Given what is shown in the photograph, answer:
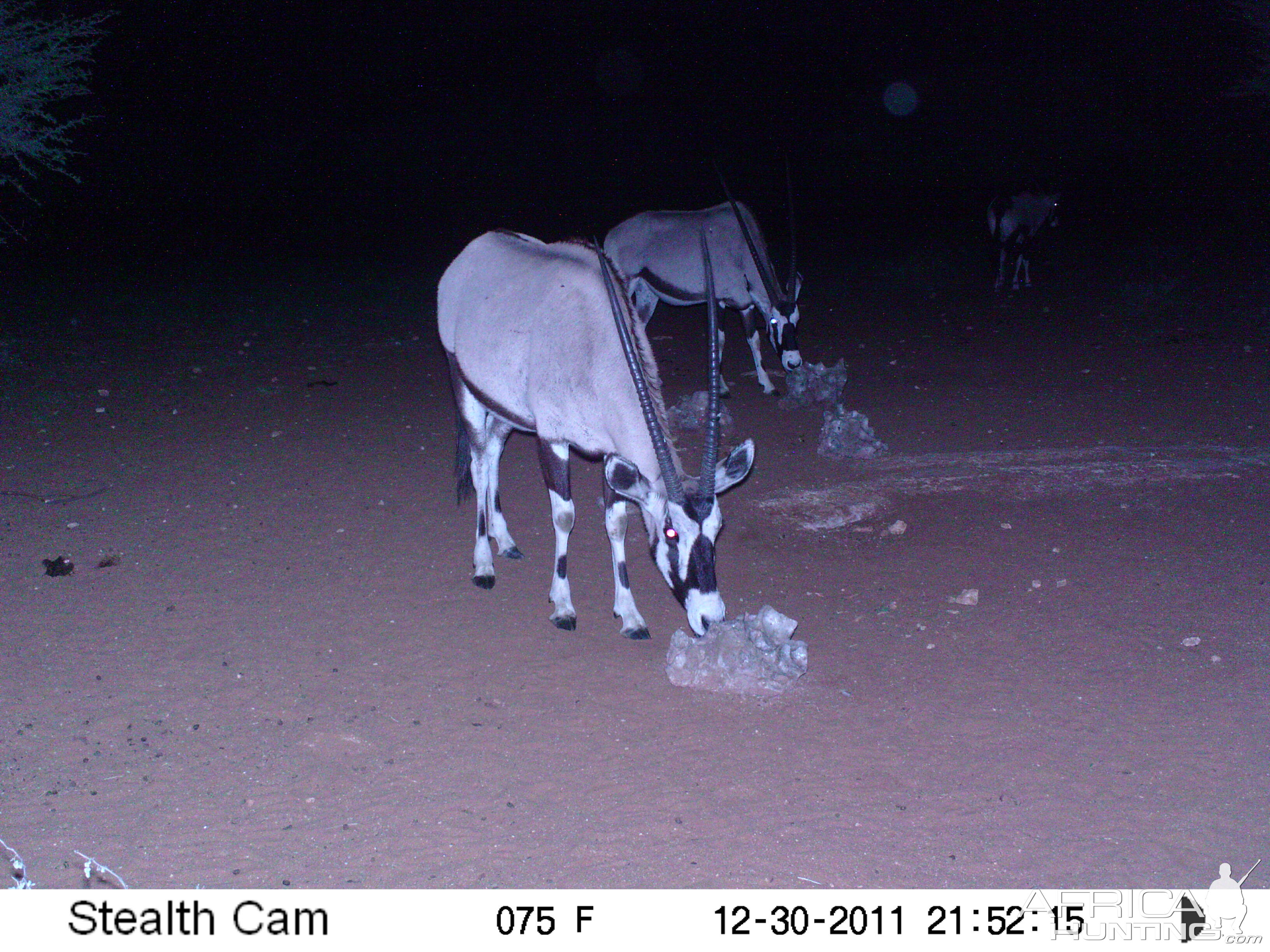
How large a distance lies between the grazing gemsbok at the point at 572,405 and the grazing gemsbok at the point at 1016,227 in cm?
1196

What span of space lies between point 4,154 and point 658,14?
3638 cm

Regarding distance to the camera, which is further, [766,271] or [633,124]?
[633,124]

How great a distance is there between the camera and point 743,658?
17.7 ft

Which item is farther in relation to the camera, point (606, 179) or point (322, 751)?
point (606, 179)

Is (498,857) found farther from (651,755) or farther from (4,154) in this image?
(4,154)

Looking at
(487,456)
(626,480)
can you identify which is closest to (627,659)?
(626,480)

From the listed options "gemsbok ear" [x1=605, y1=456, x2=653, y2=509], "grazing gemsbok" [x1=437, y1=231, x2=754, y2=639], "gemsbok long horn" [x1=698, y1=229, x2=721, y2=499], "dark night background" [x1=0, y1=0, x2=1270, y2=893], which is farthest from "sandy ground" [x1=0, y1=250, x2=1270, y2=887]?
"gemsbok long horn" [x1=698, y1=229, x2=721, y2=499]

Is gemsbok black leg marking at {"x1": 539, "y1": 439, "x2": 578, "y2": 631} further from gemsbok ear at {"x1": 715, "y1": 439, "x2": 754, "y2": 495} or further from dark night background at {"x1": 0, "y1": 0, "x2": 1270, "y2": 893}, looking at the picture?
gemsbok ear at {"x1": 715, "y1": 439, "x2": 754, "y2": 495}

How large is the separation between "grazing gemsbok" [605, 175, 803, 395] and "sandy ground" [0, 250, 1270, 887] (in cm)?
126

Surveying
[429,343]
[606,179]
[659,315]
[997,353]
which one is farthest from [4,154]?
[606,179]

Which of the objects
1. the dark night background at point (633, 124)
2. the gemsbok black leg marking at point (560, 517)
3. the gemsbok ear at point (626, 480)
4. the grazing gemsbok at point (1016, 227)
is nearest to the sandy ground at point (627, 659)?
the gemsbok black leg marking at point (560, 517)

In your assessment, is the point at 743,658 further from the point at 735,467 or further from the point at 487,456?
the point at 487,456

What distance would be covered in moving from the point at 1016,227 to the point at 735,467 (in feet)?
44.1

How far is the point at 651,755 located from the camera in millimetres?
4902
